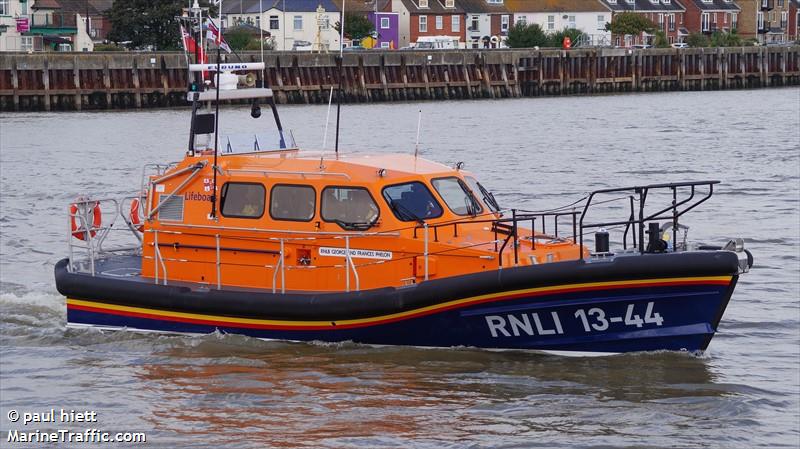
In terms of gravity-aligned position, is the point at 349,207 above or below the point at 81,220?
above

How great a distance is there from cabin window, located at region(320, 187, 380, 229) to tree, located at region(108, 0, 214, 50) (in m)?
48.8

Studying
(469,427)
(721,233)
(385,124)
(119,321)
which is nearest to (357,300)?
(469,427)

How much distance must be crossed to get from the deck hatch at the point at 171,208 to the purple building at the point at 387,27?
214 feet

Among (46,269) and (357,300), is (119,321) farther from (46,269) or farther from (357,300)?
(46,269)

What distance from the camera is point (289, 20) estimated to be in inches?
2960

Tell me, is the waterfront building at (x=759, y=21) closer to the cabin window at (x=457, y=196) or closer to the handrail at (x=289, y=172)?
the cabin window at (x=457, y=196)

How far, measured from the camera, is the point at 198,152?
1404cm

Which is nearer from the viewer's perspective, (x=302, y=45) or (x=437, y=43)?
(x=302, y=45)

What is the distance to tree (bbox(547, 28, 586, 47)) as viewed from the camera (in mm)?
73938

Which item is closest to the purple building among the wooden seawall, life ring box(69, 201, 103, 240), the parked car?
the parked car

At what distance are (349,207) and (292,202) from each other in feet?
2.08

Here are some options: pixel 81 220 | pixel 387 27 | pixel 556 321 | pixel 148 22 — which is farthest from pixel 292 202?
pixel 387 27

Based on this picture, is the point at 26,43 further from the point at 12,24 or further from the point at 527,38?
the point at 527,38

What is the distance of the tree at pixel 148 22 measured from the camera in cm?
6053
